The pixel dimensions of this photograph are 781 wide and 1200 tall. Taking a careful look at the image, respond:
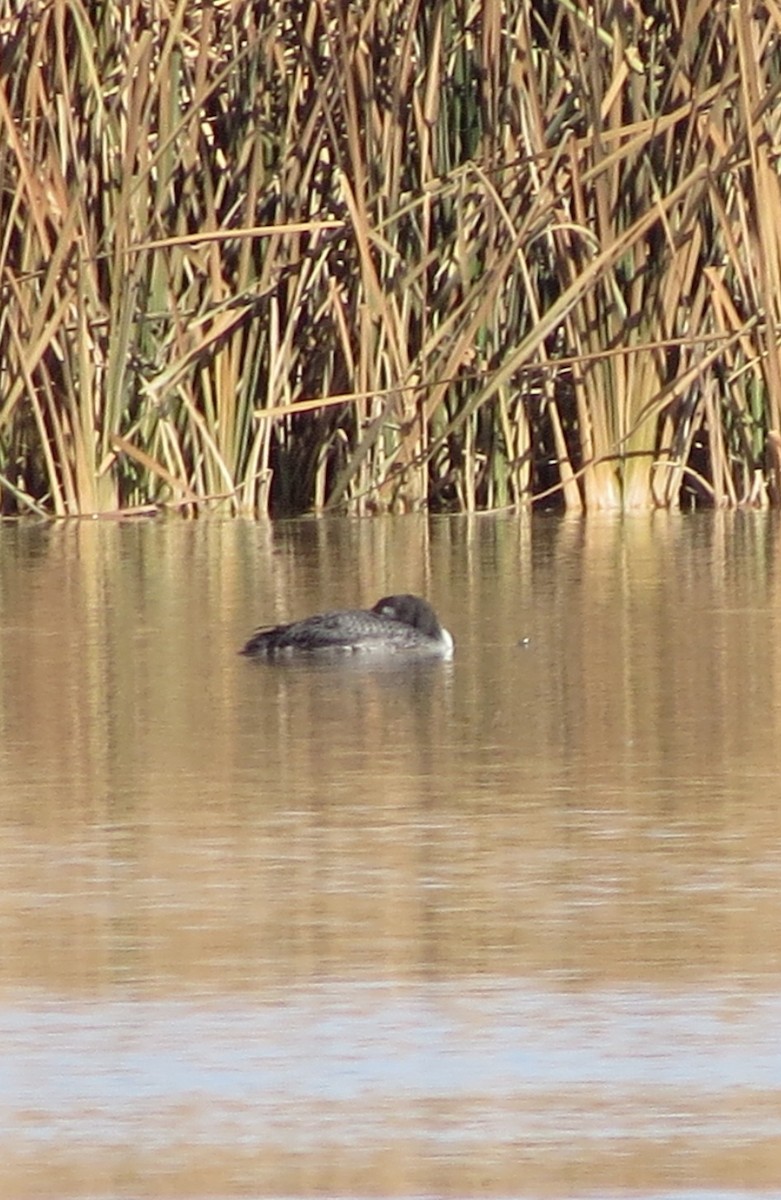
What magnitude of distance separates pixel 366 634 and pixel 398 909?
2.87 metres

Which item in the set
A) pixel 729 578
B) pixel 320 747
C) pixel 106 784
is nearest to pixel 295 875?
pixel 106 784

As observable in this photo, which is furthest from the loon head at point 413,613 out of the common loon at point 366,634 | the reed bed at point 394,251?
the reed bed at point 394,251

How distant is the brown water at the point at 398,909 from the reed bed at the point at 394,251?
109 inches

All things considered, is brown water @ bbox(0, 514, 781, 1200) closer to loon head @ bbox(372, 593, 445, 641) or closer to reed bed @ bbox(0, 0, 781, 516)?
loon head @ bbox(372, 593, 445, 641)

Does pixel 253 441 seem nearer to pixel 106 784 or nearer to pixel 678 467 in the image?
pixel 678 467

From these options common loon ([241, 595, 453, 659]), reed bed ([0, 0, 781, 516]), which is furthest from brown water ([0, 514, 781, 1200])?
reed bed ([0, 0, 781, 516])

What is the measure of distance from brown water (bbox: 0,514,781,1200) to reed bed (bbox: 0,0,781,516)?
276 centimetres

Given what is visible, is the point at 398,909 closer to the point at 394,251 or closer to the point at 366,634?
the point at 366,634

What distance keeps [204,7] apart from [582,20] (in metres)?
1.21

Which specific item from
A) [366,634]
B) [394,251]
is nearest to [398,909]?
[366,634]

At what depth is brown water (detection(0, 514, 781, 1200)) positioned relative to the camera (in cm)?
283

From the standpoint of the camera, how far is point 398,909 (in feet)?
12.7

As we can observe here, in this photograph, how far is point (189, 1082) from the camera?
3.04 metres

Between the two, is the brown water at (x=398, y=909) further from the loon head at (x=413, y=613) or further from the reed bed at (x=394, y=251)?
the reed bed at (x=394, y=251)
